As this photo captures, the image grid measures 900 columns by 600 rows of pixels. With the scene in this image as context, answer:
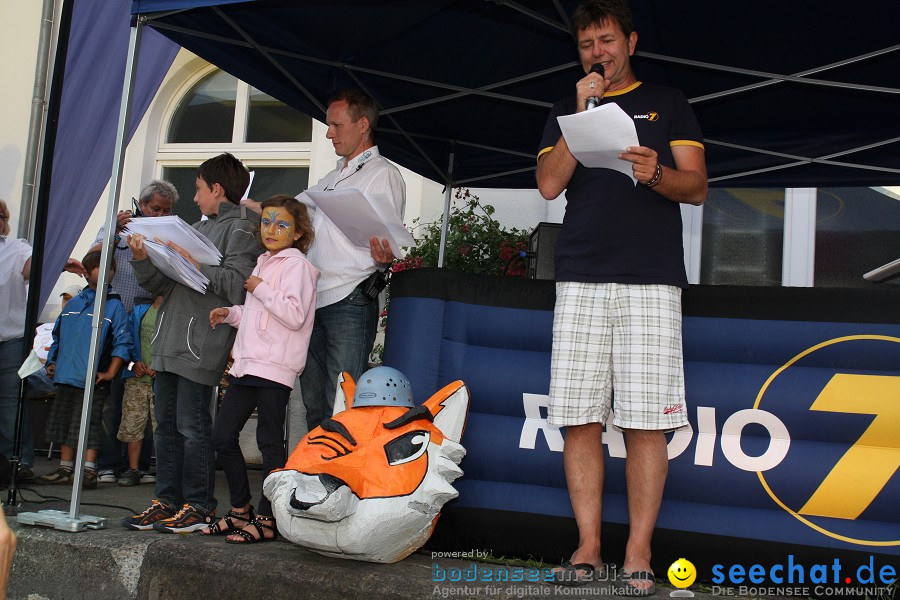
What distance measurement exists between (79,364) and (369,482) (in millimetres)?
3481

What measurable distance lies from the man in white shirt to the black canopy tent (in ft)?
2.14

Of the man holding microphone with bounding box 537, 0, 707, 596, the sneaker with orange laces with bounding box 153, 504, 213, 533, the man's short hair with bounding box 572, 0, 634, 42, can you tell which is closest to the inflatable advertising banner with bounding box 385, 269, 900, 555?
the man holding microphone with bounding box 537, 0, 707, 596

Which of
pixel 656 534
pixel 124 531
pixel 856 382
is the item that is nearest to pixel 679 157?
pixel 856 382

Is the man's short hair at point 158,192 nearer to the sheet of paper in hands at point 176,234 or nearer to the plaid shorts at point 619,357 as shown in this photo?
the sheet of paper in hands at point 176,234

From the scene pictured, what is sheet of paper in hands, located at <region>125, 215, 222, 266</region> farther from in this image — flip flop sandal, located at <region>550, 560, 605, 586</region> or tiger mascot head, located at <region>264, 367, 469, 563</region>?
flip flop sandal, located at <region>550, 560, 605, 586</region>

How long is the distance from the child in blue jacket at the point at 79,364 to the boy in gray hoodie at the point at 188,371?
191cm

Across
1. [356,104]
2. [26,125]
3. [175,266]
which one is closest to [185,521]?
[175,266]

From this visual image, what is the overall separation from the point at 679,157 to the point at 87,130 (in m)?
3.18

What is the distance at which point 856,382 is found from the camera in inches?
122

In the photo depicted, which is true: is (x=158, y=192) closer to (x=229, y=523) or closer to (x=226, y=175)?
(x=226, y=175)

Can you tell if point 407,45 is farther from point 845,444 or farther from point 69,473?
point 69,473

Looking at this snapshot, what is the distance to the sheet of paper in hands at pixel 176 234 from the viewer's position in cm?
353

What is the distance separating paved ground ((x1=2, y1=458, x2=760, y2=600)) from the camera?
9.48ft
